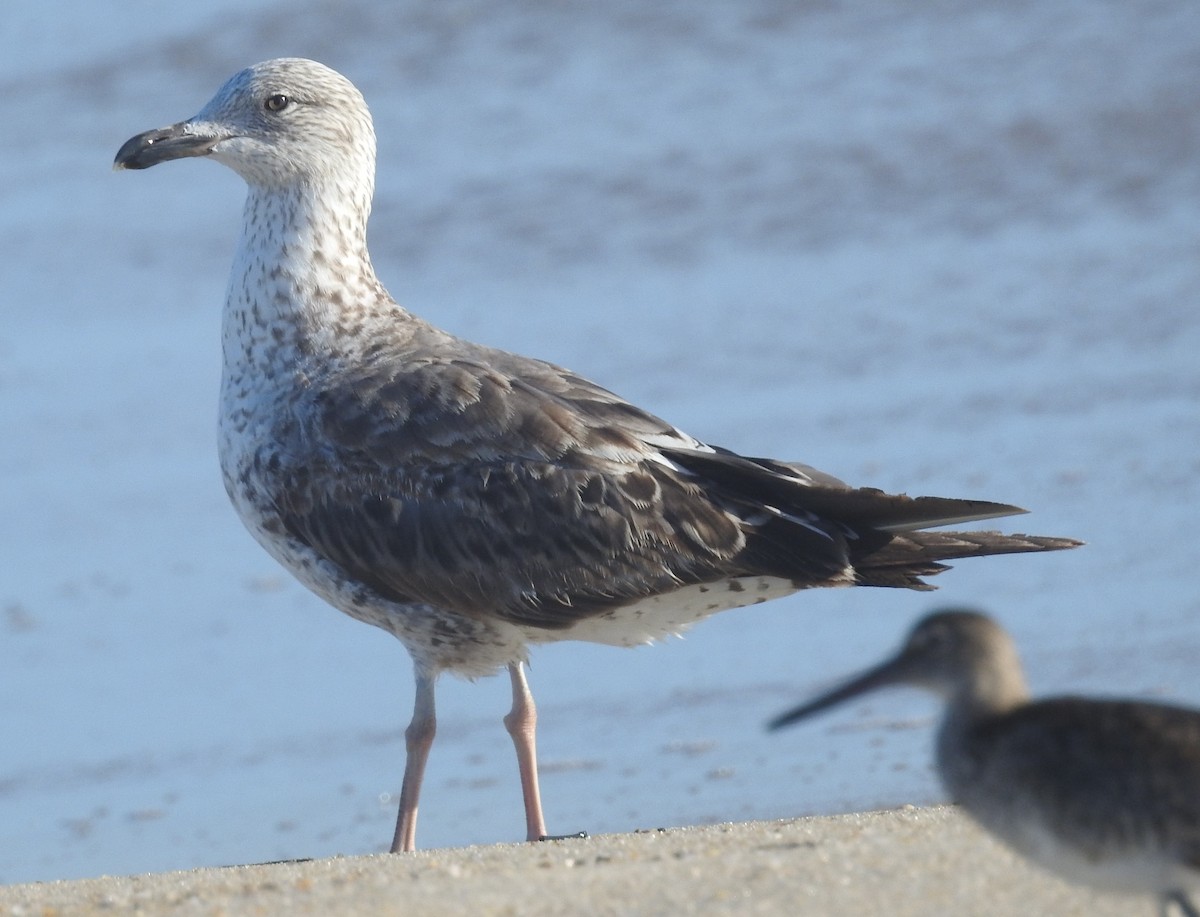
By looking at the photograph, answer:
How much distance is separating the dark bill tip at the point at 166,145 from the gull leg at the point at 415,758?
198 centimetres

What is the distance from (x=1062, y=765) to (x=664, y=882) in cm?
115

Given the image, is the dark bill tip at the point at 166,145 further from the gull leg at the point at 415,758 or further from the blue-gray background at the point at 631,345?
the blue-gray background at the point at 631,345

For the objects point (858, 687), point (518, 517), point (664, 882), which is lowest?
point (664, 882)

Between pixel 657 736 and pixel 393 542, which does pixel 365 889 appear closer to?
pixel 393 542

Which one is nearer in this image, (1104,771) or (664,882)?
(1104,771)

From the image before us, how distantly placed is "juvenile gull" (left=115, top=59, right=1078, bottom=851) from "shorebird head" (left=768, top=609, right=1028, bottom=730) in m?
1.90

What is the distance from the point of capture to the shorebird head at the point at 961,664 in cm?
414

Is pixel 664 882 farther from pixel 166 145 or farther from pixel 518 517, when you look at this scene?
pixel 166 145

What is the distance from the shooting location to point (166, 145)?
285 inches

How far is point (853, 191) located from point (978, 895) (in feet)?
29.8

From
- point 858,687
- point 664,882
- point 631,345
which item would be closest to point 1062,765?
point 858,687

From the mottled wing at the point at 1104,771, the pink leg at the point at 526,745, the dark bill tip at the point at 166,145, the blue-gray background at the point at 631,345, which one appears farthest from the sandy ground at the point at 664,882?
the dark bill tip at the point at 166,145

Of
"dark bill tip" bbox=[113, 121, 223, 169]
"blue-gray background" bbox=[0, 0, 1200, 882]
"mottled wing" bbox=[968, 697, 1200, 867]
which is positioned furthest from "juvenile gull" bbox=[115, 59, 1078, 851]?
"mottled wing" bbox=[968, 697, 1200, 867]

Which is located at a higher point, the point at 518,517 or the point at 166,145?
the point at 166,145
